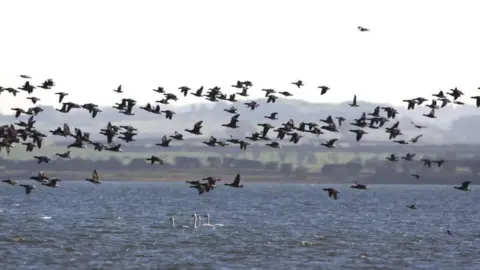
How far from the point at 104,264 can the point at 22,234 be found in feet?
94.2

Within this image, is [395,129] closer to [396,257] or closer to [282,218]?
[396,257]

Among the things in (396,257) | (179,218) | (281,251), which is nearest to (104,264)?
(281,251)

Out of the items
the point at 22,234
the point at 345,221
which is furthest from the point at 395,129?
the point at 345,221

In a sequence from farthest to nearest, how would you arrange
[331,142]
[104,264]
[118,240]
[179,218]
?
[179,218]
[118,240]
[104,264]
[331,142]

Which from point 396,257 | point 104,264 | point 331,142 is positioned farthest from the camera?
point 396,257

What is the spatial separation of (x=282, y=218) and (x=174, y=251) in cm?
6068

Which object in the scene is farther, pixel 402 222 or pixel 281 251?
pixel 402 222

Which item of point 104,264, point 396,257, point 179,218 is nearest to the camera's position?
point 104,264

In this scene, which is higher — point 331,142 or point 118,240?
point 331,142

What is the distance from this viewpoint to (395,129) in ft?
232

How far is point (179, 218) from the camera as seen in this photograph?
14200 centimetres

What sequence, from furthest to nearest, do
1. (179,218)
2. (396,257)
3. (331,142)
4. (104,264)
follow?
(179,218) → (396,257) → (104,264) → (331,142)

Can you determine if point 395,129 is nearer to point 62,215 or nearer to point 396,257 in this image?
point 396,257

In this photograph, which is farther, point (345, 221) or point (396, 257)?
point (345, 221)
